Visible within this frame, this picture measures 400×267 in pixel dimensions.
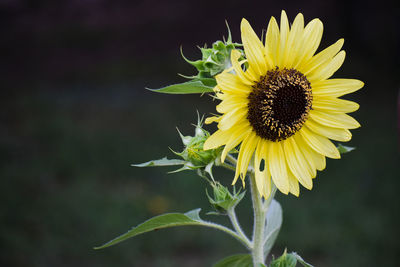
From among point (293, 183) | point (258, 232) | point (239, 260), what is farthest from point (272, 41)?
point (239, 260)

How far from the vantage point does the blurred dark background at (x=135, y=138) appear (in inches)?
143

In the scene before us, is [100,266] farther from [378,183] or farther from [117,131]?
[378,183]

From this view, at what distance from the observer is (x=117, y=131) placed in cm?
552

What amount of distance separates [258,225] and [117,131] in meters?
4.47

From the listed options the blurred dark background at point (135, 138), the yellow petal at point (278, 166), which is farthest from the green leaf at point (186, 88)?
the blurred dark background at point (135, 138)

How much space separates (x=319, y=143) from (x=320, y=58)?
0.21m

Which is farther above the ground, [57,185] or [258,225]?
[258,225]

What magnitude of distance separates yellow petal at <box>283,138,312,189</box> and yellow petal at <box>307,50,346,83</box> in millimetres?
168

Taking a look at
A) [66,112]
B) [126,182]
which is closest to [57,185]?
[126,182]

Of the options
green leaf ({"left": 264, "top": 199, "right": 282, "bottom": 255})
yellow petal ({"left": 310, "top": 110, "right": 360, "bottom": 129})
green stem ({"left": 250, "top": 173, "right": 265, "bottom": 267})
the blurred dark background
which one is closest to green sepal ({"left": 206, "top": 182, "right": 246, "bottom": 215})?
green stem ({"left": 250, "top": 173, "right": 265, "bottom": 267})

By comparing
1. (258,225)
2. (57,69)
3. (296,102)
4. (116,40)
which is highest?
(296,102)

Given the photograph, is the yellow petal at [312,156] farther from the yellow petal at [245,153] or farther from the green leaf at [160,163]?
the green leaf at [160,163]

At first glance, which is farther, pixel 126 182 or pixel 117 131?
pixel 117 131

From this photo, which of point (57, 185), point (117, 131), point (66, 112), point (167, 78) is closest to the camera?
point (57, 185)
